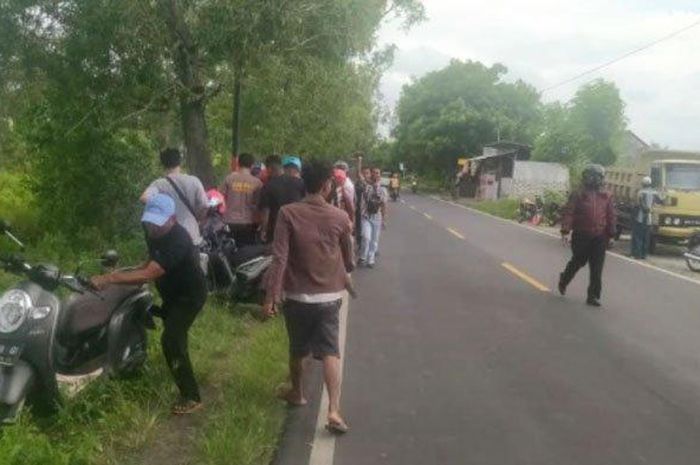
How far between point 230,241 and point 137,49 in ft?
11.9

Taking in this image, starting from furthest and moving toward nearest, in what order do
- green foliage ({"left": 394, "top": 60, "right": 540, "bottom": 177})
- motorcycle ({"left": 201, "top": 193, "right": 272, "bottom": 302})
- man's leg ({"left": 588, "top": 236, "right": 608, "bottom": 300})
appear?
green foliage ({"left": 394, "top": 60, "right": 540, "bottom": 177}) → man's leg ({"left": 588, "top": 236, "right": 608, "bottom": 300}) → motorcycle ({"left": 201, "top": 193, "right": 272, "bottom": 302})

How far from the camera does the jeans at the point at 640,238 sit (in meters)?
16.7

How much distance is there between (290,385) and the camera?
5.86 meters

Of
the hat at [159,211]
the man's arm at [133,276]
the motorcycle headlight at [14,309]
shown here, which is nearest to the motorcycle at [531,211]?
the hat at [159,211]

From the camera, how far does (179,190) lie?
5.91 m

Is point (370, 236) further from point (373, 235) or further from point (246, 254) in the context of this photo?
point (246, 254)

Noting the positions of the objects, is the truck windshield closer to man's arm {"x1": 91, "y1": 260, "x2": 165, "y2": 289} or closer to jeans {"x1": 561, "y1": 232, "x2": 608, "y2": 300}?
jeans {"x1": 561, "y1": 232, "x2": 608, "y2": 300}

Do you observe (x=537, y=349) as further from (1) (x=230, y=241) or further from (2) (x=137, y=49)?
(2) (x=137, y=49)

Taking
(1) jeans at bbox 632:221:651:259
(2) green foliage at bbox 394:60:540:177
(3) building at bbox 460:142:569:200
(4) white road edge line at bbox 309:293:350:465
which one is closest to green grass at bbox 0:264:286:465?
(4) white road edge line at bbox 309:293:350:465

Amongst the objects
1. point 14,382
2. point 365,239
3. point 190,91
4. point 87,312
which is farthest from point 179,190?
point 365,239

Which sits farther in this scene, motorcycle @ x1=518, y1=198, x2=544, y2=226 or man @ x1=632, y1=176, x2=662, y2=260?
motorcycle @ x1=518, y1=198, x2=544, y2=226

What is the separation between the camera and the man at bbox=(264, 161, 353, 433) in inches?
202

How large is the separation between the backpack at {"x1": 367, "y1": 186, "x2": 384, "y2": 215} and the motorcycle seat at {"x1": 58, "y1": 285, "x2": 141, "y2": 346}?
800cm

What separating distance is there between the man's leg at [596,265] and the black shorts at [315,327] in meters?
5.91
